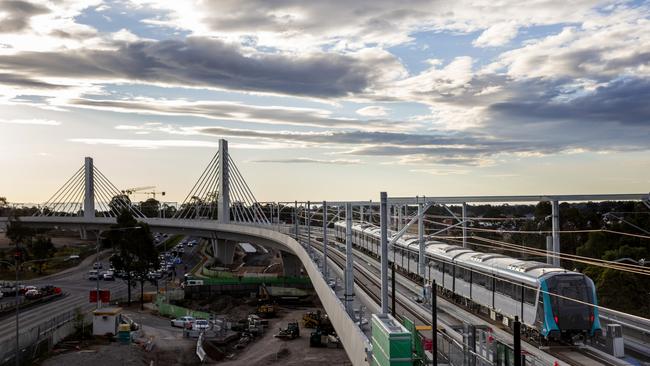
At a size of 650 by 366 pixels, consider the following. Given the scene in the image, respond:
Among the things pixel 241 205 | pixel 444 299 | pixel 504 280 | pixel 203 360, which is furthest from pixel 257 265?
pixel 504 280

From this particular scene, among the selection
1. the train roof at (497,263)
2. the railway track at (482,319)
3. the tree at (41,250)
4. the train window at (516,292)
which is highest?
the train roof at (497,263)

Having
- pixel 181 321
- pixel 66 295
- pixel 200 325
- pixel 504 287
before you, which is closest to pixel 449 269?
pixel 504 287

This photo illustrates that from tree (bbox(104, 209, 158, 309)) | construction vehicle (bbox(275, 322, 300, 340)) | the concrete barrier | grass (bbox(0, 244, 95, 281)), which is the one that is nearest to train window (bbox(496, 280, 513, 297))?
the concrete barrier

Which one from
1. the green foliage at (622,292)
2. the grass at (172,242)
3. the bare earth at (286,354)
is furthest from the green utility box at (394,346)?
the grass at (172,242)

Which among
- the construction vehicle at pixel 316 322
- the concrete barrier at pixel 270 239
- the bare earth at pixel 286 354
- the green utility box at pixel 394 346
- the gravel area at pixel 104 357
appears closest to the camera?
the green utility box at pixel 394 346

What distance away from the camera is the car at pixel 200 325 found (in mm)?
57759

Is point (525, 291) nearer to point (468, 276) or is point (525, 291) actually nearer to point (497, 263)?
point (497, 263)

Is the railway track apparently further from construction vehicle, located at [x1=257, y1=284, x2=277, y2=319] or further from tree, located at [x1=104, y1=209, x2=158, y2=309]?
tree, located at [x1=104, y1=209, x2=158, y2=309]

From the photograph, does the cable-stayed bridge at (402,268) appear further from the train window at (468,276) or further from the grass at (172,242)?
the grass at (172,242)

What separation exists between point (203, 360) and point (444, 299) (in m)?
18.5

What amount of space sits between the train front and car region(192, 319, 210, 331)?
36.5 metres

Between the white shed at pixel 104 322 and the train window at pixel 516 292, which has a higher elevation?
the train window at pixel 516 292

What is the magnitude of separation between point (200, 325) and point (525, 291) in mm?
35655

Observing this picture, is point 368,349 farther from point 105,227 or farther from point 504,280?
point 105,227
